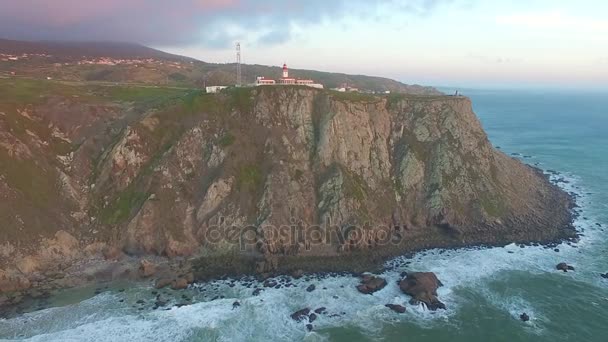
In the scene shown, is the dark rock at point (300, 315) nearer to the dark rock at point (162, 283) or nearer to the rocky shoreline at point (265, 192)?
the rocky shoreline at point (265, 192)

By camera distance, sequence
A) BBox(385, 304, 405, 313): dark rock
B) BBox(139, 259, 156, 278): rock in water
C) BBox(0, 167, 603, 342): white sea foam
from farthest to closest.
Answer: BBox(139, 259, 156, 278): rock in water < BBox(385, 304, 405, 313): dark rock < BBox(0, 167, 603, 342): white sea foam

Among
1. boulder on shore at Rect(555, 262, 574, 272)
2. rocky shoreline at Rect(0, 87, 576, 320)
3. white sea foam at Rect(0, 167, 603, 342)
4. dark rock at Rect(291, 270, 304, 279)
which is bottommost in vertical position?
white sea foam at Rect(0, 167, 603, 342)

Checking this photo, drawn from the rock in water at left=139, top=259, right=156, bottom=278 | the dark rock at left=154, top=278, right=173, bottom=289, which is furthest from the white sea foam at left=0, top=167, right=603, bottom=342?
the rock in water at left=139, top=259, right=156, bottom=278

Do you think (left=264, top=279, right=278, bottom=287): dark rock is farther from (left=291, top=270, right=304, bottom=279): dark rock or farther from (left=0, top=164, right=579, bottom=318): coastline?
(left=291, top=270, right=304, bottom=279): dark rock

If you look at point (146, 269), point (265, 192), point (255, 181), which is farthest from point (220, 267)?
point (255, 181)

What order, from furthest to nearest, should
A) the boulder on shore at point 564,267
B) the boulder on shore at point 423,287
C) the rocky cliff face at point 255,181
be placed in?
the rocky cliff face at point 255,181 < the boulder on shore at point 564,267 < the boulder on shore at point 423,287

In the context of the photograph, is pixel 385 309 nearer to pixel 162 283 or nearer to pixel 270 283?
pixel 270 283

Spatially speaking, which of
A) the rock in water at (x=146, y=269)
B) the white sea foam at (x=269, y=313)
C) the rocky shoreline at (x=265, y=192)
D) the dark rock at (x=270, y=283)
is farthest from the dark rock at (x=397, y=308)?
the rock in water at (x=146, y=269)
